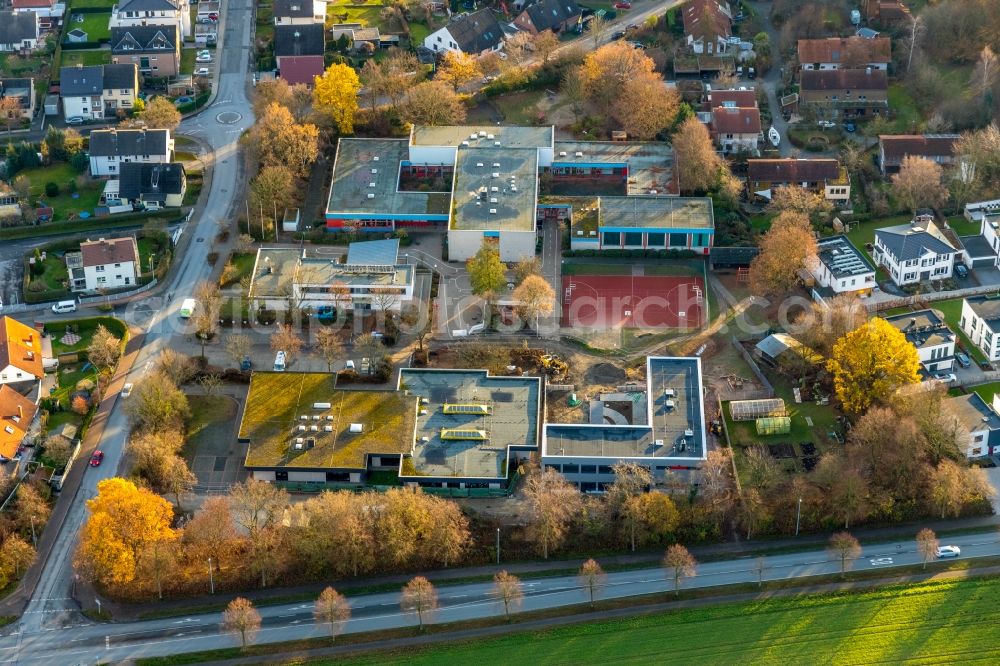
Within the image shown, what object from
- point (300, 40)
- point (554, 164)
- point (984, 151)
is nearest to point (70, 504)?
point (554, 164)

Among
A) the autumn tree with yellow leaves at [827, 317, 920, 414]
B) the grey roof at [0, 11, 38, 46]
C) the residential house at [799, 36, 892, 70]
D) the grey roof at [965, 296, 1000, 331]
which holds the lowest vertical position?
the autumn tree with yellow leaves at [827, 317, 920, 414]

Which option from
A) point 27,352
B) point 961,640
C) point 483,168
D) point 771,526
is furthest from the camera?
point 483,168

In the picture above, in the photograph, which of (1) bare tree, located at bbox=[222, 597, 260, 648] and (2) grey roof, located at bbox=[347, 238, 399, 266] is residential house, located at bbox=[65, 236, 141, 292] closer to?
(2) grey roof, located at bbox=[347, 238, 399, 266]

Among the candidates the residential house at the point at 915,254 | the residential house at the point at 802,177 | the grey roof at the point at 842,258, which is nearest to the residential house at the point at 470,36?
the residential house at the point at 802,177

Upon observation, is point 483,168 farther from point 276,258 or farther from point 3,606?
point 3,606

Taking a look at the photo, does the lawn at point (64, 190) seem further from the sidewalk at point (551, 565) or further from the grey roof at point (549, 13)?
the grey roof at point (549, 13)

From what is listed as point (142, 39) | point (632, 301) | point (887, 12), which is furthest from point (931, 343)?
point (142, 39)

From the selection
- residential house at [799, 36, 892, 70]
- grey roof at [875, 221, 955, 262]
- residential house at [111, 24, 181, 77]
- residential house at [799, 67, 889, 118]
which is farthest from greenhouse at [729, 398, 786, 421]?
residential house at [111, 24, 181, 77]

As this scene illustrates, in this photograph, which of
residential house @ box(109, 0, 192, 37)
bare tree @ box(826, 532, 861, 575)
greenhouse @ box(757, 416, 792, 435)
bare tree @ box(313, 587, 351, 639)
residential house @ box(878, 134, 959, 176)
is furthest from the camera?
residential house @ box(109, 0, 192, 37)
